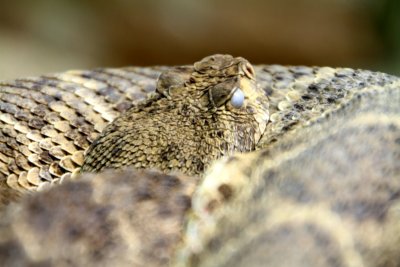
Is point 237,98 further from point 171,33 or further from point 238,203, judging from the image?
point 171,33

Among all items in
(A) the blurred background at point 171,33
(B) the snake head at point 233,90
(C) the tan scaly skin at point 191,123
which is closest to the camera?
(C) the tan scaly skin at point 191,123

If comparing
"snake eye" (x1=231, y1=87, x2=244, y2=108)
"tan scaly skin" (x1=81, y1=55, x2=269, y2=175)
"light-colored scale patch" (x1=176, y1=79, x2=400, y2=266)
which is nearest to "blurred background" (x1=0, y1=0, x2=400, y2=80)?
"tan scaly skin" (x1=81, y1=55, x2=269, y2=175)

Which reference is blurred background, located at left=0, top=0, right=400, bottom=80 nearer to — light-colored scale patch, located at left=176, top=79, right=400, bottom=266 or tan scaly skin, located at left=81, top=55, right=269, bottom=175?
tan scaly skin, located at left=81, top=55, right=269, bottom=175

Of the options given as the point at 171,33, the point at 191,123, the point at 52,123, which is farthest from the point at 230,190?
the point at 171,33

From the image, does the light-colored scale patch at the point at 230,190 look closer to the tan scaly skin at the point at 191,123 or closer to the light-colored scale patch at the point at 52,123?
the tan scaly skin at the point at 191,123

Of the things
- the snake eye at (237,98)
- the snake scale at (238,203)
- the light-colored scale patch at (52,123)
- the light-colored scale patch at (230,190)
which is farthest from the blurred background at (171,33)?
the light-colored scale patch at (230,190)
